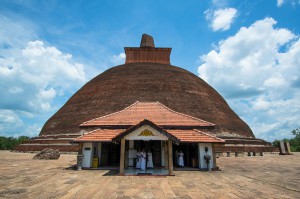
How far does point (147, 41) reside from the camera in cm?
4284

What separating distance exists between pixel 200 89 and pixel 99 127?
20.5 meters

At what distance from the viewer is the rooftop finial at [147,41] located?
42.3 m

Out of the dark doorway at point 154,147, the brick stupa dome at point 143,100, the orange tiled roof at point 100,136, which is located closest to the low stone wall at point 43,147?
the brick stupa dome at point 143,100

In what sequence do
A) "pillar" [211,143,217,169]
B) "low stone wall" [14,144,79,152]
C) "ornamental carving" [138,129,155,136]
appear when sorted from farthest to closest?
"low stone wall" [14,144,79,152] → "pillar" [211,143,217,169] → "ornamental carving" [138,129,155,136]

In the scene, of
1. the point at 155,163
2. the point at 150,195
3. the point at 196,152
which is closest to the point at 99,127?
the point at 155,163

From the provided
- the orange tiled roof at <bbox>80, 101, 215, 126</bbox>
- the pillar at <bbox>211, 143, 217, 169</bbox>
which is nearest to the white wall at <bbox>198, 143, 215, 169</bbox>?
the pillar at <bbox>211, 143, 217, 169</bbox>

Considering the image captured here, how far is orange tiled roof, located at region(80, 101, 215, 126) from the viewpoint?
15688 millimetres

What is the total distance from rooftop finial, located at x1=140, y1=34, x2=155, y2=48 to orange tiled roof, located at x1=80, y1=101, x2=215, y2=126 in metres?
25.8

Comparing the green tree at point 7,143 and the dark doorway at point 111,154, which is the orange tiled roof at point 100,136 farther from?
the green tree at point 7,143

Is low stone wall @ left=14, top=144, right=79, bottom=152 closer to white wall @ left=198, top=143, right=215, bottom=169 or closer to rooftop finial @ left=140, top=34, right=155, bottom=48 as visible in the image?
white wall @ left=198, top=143, right=215, bottom=169

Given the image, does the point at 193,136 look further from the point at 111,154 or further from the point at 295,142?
the point at 295,142

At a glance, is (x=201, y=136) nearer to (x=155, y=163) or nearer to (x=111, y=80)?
(x=155, y=163)

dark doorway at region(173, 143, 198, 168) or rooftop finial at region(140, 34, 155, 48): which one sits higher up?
rooftop finial at region(140, 34, 155, 48)

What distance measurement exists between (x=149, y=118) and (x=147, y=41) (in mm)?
29259
